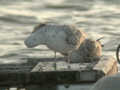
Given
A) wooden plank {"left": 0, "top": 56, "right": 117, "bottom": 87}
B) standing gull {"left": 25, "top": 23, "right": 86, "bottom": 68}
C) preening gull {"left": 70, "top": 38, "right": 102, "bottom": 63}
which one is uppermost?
standing gull {"left": 25, "top": 23, "right": 86, "bottom": 68}

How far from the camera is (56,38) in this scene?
25.7ft

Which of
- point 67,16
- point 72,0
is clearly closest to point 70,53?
point 67,16

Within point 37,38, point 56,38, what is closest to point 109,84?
point 56,38

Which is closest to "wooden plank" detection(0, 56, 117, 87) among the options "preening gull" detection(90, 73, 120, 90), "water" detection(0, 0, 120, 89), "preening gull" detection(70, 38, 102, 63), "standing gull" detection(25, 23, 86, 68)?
"standing gull" detection(25, 23, 86, 68)

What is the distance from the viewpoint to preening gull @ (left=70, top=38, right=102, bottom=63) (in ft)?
28.1

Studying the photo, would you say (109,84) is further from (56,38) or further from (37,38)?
(37,38)

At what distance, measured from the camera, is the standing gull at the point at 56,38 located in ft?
25.7

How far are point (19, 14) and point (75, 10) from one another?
1.60 m

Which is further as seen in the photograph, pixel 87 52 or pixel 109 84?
pixel 87 52

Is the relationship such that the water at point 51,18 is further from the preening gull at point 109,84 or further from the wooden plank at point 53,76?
the preening gull at point 109,84

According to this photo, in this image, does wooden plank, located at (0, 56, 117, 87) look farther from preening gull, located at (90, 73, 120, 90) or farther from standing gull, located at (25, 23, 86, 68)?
preening gull, located at (90, 73, 120, 90)

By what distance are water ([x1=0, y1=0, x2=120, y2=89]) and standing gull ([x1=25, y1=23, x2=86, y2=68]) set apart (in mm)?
5149

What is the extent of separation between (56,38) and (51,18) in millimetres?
10028

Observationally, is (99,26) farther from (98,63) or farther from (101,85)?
(101,85)
